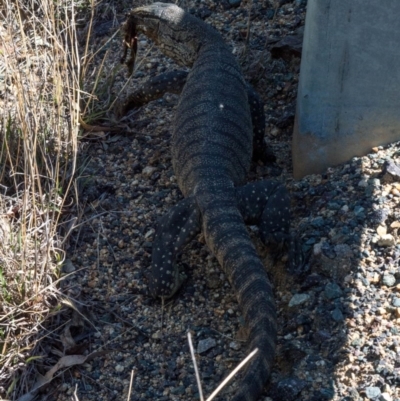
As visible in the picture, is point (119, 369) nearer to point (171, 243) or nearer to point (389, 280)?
point (171, 243)

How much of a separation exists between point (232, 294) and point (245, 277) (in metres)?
0.39

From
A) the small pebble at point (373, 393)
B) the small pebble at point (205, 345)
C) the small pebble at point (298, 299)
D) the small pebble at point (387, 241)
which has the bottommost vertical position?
the small pebble at point (205, 345)

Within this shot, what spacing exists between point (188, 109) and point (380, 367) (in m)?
2.13

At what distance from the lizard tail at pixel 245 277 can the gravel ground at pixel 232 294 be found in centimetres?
18

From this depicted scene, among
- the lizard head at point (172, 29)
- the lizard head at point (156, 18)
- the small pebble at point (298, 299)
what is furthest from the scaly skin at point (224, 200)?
the lizard head at point (156, 18)

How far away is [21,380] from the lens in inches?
155

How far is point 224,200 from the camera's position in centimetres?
434

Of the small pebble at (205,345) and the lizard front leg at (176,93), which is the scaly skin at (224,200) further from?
the small pebble at (205,345)

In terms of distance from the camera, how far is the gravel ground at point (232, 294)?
145 inches

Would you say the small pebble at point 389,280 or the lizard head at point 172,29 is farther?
the lizard head at point 172,29

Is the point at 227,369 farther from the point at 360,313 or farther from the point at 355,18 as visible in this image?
the point at 355,18

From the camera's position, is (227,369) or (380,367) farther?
(227,369)

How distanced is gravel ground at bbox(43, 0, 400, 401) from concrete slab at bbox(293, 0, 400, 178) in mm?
141

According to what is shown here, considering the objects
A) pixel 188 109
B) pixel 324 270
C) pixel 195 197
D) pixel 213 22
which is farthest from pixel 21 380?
pixel 213 22
